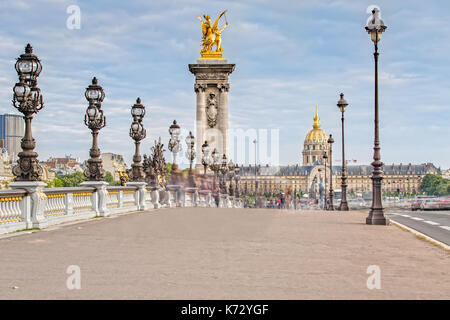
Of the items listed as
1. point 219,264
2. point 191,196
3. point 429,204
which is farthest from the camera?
point 429,204

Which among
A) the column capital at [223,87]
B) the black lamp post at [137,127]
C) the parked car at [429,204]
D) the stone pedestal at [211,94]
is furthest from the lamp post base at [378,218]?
the column capital at [223,87]

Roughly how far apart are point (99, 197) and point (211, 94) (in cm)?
5064

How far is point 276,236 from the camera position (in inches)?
730

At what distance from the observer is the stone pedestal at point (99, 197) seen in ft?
88.1

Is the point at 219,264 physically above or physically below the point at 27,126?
below

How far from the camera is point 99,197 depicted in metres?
27.2

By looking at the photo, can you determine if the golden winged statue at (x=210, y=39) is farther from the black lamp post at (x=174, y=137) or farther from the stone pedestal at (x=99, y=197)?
the stone pedestal at (x=99, y=197)

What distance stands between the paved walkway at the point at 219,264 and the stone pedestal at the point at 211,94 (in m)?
57.9

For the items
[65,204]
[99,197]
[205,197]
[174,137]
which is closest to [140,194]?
[99,197]

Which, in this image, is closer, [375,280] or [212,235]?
[375,280]

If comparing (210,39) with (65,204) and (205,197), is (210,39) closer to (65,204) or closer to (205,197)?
(205,197)
